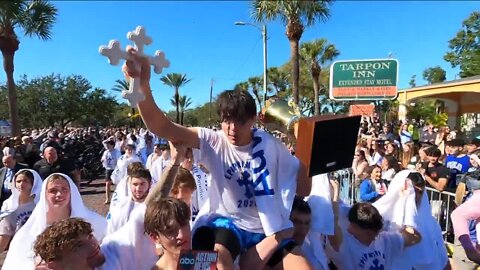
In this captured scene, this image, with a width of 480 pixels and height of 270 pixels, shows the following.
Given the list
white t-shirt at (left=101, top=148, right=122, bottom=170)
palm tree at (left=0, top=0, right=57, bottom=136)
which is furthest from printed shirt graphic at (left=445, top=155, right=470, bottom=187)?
palm tree at (left=0, top=0, right=57, bottom=136)

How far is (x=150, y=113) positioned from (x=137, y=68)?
23 cm

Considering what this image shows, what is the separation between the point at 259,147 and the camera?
2354 millimetres

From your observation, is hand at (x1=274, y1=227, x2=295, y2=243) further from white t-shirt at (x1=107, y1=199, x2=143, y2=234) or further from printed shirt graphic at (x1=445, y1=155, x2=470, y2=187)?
printed shirt graphic at (x1=445, y1=155, x2=470, y2=187)

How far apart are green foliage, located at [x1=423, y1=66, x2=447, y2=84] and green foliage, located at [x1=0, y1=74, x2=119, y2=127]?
152 feet

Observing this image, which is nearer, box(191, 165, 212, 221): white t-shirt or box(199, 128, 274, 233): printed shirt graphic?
box(199, 128, 274, 233): printed shirt graphic

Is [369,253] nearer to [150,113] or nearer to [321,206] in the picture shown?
[321,206]

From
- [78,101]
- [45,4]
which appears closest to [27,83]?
[78,101]

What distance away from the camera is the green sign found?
1062cm

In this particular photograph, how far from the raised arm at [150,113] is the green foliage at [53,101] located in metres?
35.0

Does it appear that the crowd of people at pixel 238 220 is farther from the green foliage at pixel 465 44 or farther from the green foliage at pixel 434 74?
the green foliage at pixel 434 74

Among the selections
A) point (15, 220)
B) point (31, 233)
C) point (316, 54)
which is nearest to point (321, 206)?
point (31, 233)

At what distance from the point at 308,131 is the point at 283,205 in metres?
0.42

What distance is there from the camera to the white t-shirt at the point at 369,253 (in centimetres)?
315

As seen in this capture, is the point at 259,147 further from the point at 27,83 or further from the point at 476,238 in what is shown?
the point at 27,83
